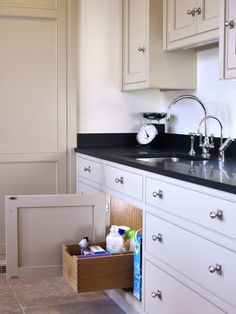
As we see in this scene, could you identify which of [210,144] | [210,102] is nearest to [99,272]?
[210,144]

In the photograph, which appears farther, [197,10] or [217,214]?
[197,10]

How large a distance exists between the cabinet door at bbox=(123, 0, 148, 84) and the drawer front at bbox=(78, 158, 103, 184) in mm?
582

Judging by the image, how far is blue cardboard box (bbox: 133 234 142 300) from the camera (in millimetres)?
2586

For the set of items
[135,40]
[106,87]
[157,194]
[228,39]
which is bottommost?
[157,194]

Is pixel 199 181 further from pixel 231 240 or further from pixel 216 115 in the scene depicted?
pixel 216 115

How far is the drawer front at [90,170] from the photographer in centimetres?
311

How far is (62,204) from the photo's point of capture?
289 cm

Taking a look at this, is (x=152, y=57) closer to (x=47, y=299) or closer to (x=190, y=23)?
(x=190, y=23)

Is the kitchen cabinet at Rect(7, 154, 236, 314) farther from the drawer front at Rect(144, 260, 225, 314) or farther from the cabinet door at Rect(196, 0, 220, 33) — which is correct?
the cabinet door at Rect(196, 0, 220, 33)

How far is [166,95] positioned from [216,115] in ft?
2.32

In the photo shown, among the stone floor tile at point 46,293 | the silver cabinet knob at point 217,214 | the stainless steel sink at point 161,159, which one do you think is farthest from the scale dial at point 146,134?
the silver cabinet knob at point 217,214

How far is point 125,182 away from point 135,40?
1056mm

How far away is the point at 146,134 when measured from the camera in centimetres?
355

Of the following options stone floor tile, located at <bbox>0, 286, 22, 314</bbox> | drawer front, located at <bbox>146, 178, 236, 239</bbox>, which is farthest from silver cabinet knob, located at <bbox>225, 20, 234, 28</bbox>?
stone floor tile, located at <bbox>0, 286, 22, 314</bbox>
